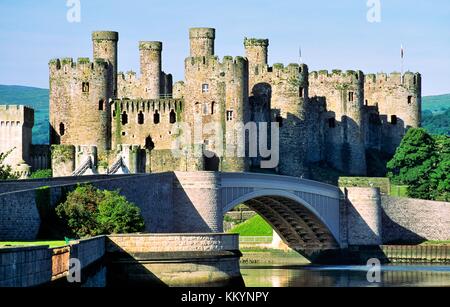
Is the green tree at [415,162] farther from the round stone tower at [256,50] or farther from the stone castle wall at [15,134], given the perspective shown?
the stone castle wall at [15,134]

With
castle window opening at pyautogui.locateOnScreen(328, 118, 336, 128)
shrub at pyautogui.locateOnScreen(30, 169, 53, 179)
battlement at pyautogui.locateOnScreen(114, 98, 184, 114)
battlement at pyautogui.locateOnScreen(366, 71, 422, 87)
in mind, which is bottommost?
shrub at pyautogui.locateOnScreen(30, 169, 53, 179)

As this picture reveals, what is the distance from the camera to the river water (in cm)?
5647

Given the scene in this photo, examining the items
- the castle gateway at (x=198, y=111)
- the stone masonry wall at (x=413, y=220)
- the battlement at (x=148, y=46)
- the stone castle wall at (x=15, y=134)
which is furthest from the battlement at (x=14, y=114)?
the stone masonry wall at (x=413, y=220)

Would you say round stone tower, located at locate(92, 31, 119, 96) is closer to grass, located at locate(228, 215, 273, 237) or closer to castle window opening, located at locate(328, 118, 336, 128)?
grass, located at locate(228, 215, 273, 237)

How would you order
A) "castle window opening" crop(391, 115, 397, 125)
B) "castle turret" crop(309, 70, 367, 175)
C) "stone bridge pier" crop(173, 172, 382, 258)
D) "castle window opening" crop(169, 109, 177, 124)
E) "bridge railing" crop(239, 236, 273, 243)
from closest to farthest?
"stone bridge pier" crop(173, 172, 382, 258)
"bridge railing" crop(239, 236, 273, 243)
"castle window opening" crop(169, 109, 177, 124)
"castle turret" crop(309, 70, 367, 175)
"castle window opening" crop(391, 115, 397, 125)

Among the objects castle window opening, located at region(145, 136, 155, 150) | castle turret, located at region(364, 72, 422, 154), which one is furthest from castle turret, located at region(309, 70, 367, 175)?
castle window opening, located at region(145, 136, 155, 150)

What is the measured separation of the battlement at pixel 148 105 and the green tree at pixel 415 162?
13.2 meters

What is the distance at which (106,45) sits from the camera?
8162 cm

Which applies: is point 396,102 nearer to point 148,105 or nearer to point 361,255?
point 148,105

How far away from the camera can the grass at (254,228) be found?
74812 mm

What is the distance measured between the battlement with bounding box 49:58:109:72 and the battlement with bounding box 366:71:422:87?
22147 mm
